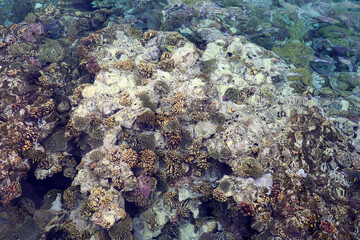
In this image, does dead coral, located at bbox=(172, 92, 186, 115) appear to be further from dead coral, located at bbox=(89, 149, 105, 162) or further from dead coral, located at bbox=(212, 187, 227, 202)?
dead coral, located at bbox=(212, 187, 227, 202)

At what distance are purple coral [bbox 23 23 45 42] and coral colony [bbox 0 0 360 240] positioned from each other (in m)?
0.08

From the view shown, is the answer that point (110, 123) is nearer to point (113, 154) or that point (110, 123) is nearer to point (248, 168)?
point (113, 154)

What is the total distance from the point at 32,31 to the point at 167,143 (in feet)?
27.0

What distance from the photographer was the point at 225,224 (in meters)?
7.57

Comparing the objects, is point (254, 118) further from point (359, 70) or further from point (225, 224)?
point (359, 70)

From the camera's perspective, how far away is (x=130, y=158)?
22.2ft

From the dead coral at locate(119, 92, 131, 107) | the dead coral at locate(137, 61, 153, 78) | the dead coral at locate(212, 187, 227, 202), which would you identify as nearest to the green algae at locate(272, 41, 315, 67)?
the dead coral at locate(137, 61, 153, 78)

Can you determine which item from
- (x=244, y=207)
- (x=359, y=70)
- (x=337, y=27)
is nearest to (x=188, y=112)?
(x=244, y=207)

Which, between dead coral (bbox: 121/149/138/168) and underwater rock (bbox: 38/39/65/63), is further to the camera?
underwater rock (bbox: 38/39/65/63)

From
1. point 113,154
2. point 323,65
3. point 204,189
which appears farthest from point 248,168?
Result: point 323,65

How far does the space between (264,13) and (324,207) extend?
12267 mm

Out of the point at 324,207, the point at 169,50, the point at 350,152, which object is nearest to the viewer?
the point at 324,207

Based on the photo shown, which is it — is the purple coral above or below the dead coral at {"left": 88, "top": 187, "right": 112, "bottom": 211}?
above

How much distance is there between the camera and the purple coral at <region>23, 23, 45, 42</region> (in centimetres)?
936
